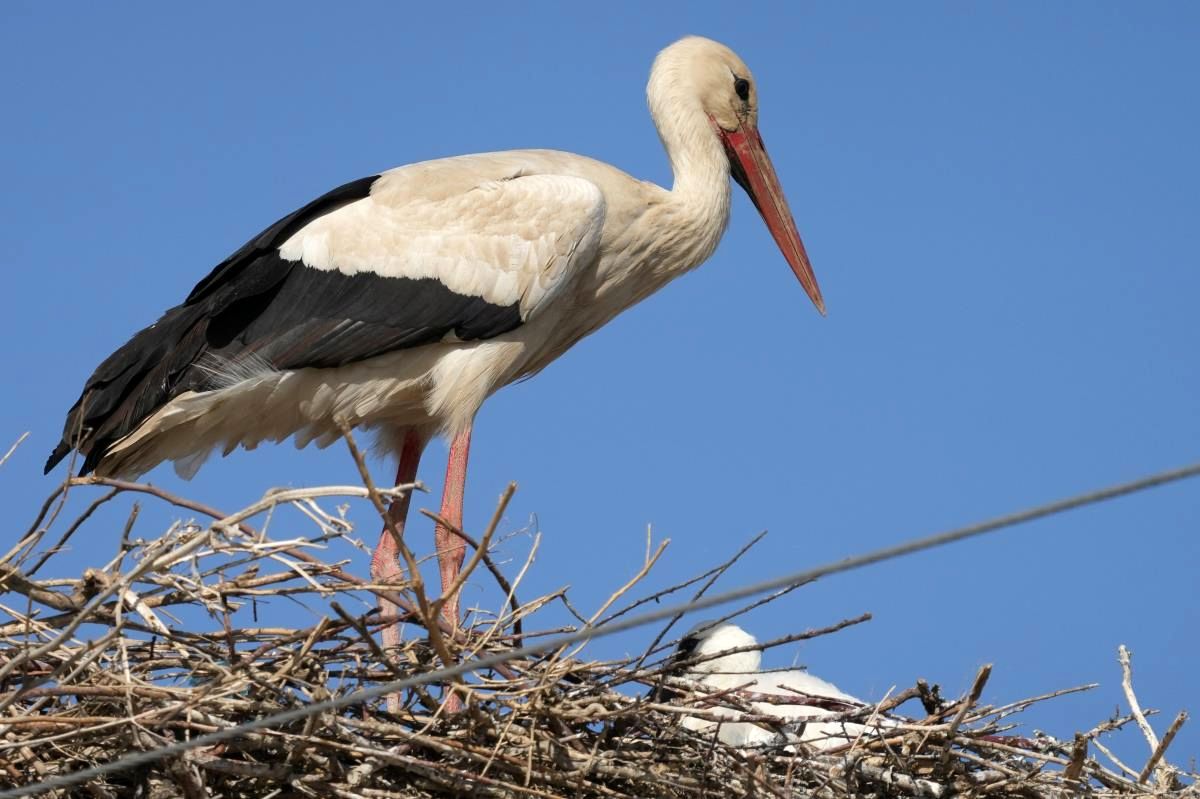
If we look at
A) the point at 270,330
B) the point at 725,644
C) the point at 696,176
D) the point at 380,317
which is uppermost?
the point at 696,176

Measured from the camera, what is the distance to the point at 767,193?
7.44 m

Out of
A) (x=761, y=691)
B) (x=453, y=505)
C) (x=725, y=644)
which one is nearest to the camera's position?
(x=761, y=691)

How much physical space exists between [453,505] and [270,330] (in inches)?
33.7

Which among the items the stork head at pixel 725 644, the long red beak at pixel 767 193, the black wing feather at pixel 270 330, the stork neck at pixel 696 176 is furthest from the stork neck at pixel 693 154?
the stork head at pixel 725 644

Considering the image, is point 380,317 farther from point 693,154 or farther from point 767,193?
point 767,193

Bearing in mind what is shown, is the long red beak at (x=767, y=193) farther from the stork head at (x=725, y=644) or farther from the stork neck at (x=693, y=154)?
the stork head at (x=725, y=644)

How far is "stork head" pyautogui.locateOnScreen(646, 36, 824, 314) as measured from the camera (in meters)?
7.07

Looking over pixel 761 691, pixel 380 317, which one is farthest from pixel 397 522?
pixel 761 691

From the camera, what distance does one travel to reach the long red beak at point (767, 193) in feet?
24.1

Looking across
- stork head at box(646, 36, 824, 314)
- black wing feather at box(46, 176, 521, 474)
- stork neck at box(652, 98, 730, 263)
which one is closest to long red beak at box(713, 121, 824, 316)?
stork head at box(646, 36, 824, 314)

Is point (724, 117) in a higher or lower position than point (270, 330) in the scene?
higher

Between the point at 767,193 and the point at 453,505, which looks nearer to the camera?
the point at 453,505

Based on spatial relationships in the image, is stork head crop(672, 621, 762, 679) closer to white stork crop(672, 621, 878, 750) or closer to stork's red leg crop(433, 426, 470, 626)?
white stork crop(672, 621, 878, 750)

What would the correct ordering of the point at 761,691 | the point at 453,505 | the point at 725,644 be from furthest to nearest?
the point at 453,505
the point at 725,644
the point at 761,691
